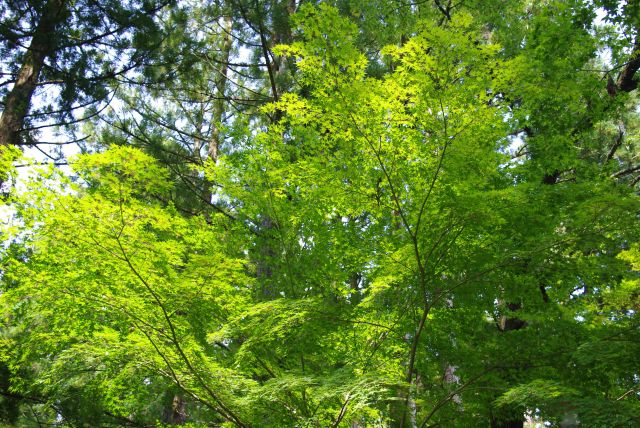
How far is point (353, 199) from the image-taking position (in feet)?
12.5

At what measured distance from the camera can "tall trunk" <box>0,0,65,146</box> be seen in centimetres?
671

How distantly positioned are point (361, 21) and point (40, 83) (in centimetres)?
593

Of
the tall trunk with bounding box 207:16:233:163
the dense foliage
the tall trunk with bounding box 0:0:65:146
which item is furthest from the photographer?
the tall trunk with bounding box 207:16:233:163

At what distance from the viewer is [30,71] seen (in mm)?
7121

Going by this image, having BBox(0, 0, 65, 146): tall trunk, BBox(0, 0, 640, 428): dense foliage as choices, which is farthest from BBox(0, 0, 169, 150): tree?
BBox(0, 0, 640, 428): dense foliage

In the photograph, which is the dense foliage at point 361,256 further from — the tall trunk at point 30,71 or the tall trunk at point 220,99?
the tall trunk at point 220,99

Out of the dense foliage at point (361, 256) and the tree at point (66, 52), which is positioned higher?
the tree at point (66, 52)

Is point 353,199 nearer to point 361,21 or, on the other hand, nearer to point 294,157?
point 294,157

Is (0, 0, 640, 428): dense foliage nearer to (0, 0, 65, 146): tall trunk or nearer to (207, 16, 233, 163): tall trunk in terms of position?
(0, 0, 65, 146): tall trunk

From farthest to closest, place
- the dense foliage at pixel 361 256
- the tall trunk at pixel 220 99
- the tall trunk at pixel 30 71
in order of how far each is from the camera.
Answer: the tall trunk at pixel 220 99 < the tall trunk at pixel 30 71 < the dense foliage at pixel 361 256

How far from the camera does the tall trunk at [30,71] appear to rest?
22.0ft

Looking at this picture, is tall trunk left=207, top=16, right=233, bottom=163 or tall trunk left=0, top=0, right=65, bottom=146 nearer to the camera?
tall trunk left=0, top=0, right=65, bottom=146

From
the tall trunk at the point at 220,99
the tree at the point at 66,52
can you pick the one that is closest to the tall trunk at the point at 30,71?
the tree at the point at 66,52

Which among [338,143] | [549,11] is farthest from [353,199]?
[549,11]
